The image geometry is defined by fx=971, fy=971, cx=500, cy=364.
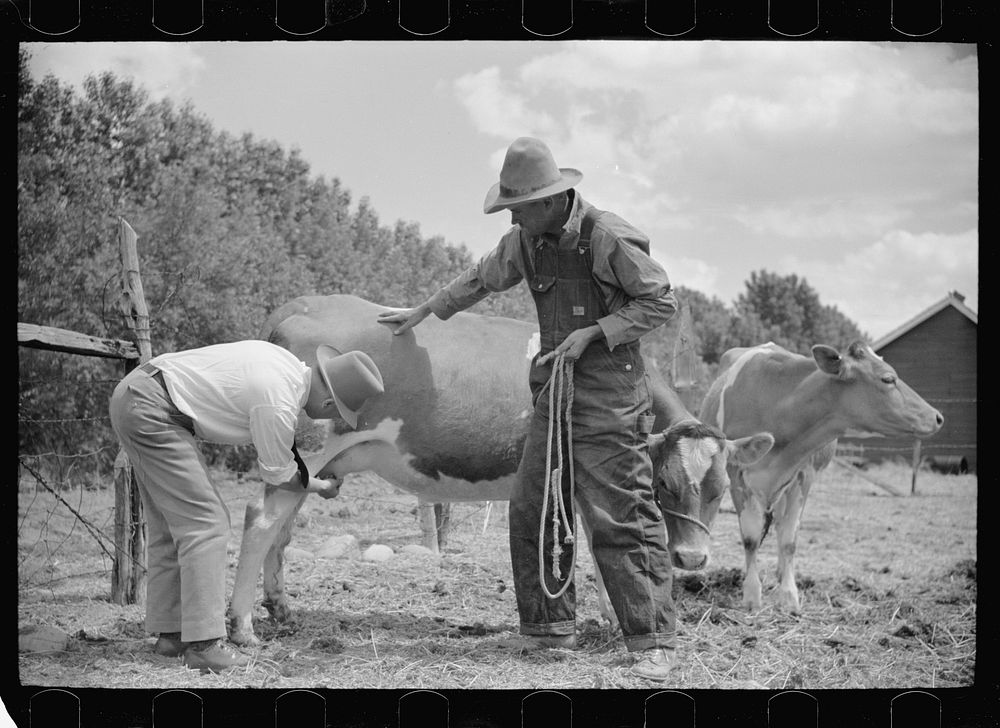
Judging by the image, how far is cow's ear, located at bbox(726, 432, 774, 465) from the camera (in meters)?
6.15

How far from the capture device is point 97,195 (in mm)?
8523

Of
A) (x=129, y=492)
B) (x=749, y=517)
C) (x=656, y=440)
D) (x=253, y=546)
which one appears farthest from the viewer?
(x=749, y=517)

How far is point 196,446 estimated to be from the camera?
198 inches

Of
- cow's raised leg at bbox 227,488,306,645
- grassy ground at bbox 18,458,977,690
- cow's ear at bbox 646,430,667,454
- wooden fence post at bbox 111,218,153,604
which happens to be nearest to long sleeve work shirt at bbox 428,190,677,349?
cow's ear at bbox 646,430,667,454

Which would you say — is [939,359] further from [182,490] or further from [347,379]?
[182,490]

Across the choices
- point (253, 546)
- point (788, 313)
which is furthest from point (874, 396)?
point (788, 313)

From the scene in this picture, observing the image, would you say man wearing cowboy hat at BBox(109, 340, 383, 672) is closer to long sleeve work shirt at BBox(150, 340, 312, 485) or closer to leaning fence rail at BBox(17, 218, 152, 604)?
long sleeve work shirt at BBox(150, 340, 312, 485)

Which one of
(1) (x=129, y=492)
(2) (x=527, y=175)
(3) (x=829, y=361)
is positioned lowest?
(1) (x=129, y=492)

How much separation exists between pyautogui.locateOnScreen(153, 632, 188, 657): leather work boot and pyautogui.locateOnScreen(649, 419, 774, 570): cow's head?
2.77 m

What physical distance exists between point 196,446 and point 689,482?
2.77 meters

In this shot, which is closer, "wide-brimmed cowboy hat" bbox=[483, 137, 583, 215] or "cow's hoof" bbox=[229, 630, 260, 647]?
"wide-brimmed cowboy hat" bbox=[483, 137, 583, 215]

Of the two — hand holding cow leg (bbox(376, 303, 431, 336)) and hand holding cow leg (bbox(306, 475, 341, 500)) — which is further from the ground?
hand holding cow leg (bbox(376, 303, 431, 336))
